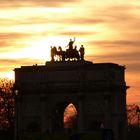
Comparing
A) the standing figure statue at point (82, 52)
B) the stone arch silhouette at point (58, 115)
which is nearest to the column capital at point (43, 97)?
the stone arch silhouette at point (58, 115)

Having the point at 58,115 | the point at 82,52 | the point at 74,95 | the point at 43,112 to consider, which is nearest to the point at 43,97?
the point at 43,112

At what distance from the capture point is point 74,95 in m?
104

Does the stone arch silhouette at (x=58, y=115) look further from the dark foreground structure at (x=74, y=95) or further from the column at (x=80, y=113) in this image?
the column at (x=80, y=113)

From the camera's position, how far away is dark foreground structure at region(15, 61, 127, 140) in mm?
102062

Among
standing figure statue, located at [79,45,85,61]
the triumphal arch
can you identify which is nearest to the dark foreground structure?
the triumphal arch

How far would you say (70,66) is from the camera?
103m

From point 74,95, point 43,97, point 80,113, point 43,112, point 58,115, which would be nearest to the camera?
point 80,113

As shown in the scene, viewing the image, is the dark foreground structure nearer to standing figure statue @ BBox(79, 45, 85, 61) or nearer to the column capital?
the column capital

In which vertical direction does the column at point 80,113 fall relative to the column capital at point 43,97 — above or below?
below

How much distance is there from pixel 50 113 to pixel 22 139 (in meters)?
25.6

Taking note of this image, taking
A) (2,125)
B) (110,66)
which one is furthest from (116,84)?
(2,125)

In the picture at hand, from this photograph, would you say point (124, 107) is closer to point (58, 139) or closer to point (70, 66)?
point (70, 66)

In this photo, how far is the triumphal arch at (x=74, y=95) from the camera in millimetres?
102062

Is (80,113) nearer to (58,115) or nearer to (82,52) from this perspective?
(58,115)
